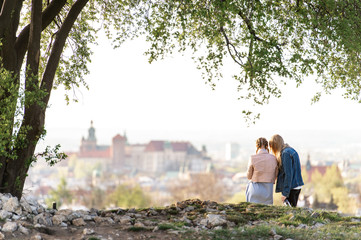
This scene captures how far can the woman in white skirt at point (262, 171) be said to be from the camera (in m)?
10.7

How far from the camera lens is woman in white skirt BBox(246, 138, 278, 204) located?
10.7 metres

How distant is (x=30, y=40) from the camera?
10.4m

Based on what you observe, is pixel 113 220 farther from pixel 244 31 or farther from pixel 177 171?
pixel 177 171

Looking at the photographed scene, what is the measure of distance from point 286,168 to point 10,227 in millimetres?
5592

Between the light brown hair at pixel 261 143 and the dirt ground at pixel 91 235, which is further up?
the light brown hair at pixel 261 143

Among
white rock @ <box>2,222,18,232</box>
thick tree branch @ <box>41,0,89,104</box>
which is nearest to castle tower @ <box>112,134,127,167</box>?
thick tree branch @ <box>41,0,89,104</box>

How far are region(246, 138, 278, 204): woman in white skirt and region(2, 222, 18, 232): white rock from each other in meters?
5.07

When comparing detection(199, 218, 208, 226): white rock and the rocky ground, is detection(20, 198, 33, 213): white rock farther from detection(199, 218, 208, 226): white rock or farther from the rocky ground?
detection(199, 218, 208, 226): white rock

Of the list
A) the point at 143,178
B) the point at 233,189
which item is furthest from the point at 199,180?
the point at 143,178

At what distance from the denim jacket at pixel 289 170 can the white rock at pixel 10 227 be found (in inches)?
216

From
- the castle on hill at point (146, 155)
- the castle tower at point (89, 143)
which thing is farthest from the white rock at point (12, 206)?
the castle tower at point (89, 143)

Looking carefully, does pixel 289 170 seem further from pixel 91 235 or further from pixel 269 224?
pixel 91 235

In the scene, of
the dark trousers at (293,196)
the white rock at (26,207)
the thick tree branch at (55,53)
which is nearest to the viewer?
the white rock at (26,207)

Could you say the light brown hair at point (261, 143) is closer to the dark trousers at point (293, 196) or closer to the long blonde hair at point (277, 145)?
the long blonde hair at point (277, 145)
